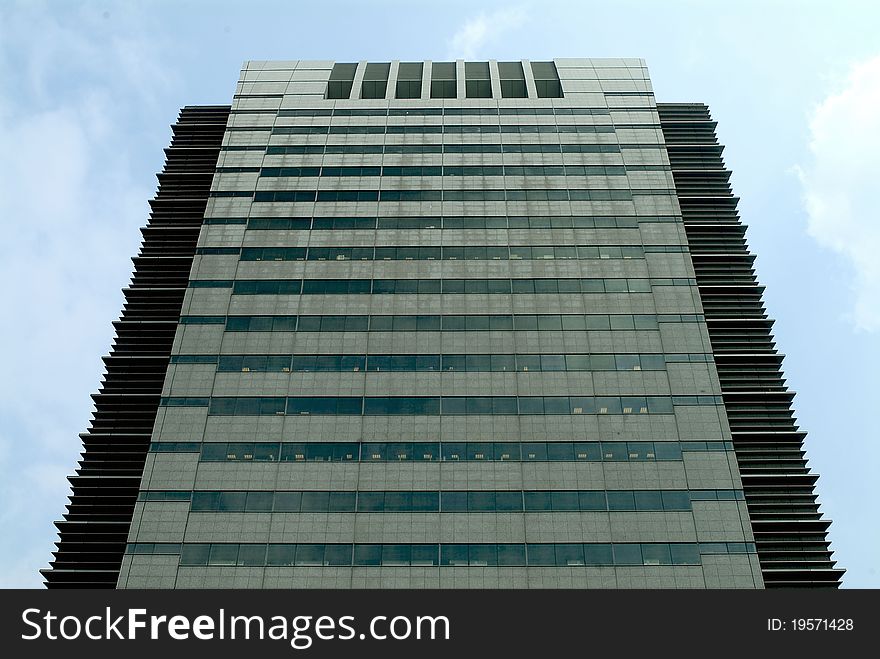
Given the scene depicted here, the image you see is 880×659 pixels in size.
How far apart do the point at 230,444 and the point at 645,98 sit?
2328 inches

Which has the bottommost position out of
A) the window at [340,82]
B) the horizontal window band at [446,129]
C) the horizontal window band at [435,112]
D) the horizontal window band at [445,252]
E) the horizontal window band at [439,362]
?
the horizontal window band at [439,362]

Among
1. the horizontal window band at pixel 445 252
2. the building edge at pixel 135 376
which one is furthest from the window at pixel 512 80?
the building edge at pixel 135 376

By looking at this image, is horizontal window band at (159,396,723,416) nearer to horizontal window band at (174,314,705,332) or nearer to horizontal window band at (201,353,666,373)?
horizontal window band at (201,353,666,373)

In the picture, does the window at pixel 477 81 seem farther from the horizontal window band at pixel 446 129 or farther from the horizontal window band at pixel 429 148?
the horizontal window band at pixel 429 148

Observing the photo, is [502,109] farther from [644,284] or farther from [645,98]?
[644,284]

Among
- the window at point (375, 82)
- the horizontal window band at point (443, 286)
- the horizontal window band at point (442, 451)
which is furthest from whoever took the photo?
the window at point (375, 82)

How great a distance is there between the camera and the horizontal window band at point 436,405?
A: 65.9m

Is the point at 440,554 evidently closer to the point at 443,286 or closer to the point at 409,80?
the point at 443,286

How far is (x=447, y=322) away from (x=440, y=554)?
68.9ft

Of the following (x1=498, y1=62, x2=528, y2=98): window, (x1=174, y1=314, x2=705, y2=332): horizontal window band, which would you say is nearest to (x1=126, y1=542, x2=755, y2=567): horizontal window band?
(x1=174, y1=314, x2=705, y2=332): horizontal window band

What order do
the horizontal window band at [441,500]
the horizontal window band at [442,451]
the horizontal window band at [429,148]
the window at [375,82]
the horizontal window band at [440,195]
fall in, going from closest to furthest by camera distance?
the horizontal window band at [441,500]
the horizontal window band at [442,451]
the horizontal window band at [440,195]
the horizontal window band at [429,148]
the window at [375,82]

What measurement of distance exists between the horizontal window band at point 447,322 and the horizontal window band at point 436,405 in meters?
7.04

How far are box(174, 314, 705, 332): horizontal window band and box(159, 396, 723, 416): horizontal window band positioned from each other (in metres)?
7.04

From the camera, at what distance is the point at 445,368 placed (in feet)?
225
